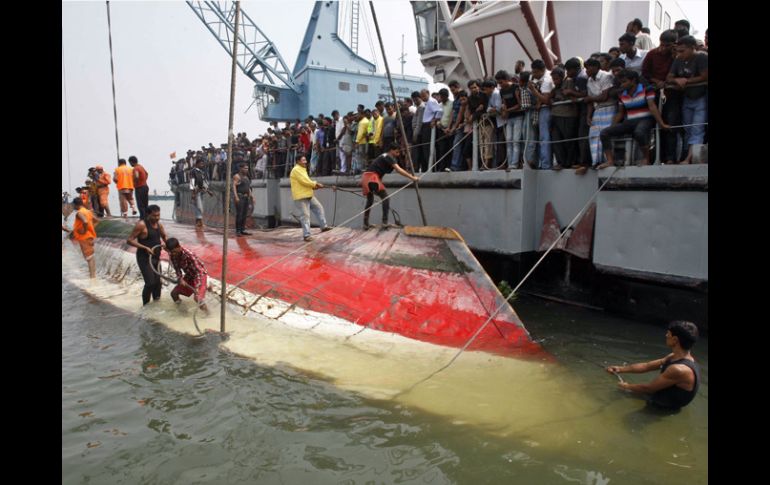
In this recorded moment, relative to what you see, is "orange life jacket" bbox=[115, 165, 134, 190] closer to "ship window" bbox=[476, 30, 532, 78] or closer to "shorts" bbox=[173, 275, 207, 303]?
"shorts" bbox=[173, 275, 207, 303]

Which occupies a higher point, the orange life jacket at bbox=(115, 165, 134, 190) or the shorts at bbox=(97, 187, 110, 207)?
the orange life jacket at bbox=(115, 165, 134, 190)

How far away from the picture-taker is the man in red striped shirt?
647cm

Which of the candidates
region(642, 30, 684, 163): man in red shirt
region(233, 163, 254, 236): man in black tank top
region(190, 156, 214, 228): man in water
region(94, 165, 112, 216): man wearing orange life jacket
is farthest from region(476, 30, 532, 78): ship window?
region(94, 165, 112, 216): man wearing orange life jacket

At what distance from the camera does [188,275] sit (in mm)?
7773

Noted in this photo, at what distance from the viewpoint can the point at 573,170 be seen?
7.56 meters

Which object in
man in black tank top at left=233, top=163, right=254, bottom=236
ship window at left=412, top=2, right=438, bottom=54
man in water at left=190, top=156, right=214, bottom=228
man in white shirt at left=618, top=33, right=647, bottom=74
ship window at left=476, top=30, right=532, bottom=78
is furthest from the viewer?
ship window at left=412, top=2, right=438, bottom=54

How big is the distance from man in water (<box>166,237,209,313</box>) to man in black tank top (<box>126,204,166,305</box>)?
41 centimetres

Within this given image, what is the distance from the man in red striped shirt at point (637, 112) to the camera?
6473mm

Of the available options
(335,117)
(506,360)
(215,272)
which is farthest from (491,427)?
(335,117)

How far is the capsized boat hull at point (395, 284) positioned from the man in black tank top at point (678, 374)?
1.39m
